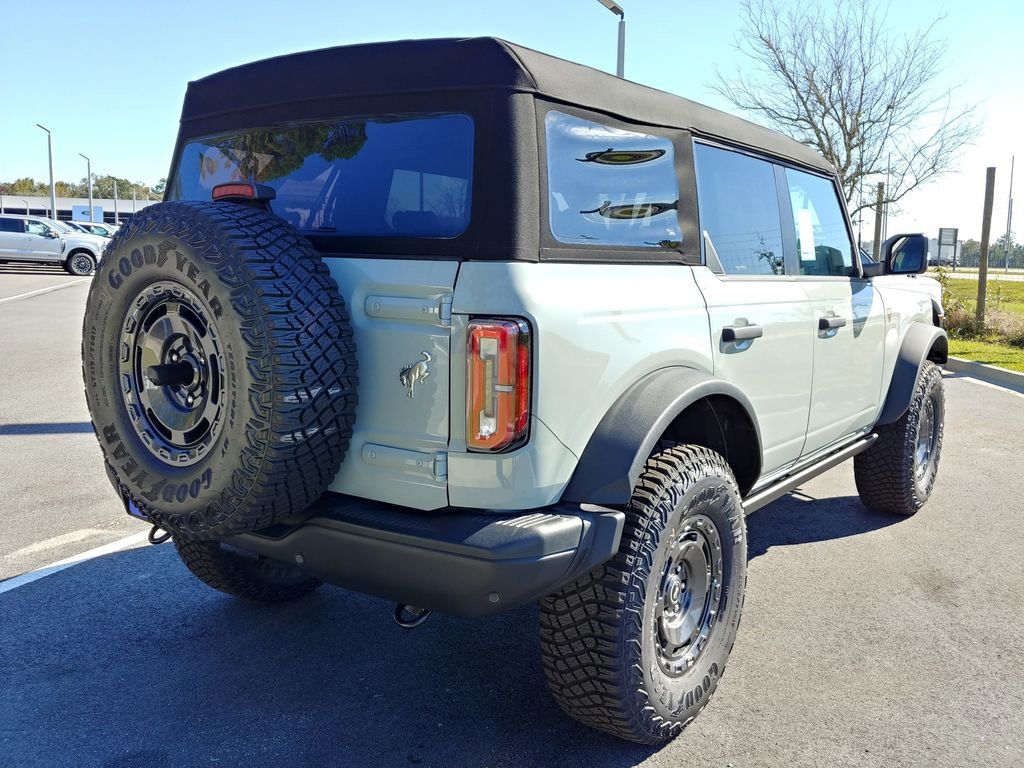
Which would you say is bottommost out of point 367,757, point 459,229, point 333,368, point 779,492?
point 367,757

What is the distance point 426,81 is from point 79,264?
1084 inches

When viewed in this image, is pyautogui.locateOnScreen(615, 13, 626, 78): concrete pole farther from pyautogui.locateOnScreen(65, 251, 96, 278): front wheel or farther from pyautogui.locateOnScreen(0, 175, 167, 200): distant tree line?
pyautogui.locateOnScreen(0, 175, 167, 200): distant tree line

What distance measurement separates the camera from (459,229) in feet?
7.87

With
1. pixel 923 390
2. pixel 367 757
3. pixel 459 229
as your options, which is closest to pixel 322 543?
pixel 367 757

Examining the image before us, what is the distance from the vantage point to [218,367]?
7.61 feet

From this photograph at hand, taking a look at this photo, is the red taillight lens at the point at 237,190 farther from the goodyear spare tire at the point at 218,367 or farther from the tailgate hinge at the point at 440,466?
the tailgate hinge at the point at 440,466

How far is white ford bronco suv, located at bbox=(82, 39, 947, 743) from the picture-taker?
7.38ft

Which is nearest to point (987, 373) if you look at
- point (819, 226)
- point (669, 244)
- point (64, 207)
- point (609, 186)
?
point (819, 226)

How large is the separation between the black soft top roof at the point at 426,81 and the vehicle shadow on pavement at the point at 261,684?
200 centimetres

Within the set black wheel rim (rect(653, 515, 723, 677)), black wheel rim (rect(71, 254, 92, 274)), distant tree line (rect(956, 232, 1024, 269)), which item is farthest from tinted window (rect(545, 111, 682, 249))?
distant tree line (rect(956, 232, 1024, 269))

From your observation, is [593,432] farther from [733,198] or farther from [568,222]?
[733,198]

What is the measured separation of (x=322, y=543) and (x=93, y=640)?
1592mm

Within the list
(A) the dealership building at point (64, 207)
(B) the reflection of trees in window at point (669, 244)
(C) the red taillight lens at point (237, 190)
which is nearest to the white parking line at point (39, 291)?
(C) the red taillight lens at point (237, 190)

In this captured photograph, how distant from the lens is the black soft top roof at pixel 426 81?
2.43 m
